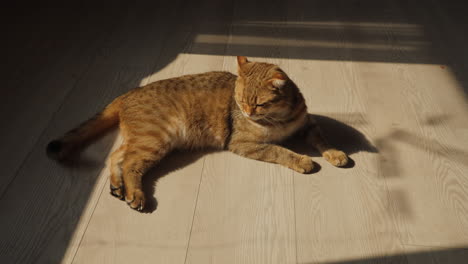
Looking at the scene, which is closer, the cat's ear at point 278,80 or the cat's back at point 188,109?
the cat's ear at point 278,80

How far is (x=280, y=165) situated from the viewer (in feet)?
6.73

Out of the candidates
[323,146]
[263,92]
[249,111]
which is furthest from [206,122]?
[323,146]

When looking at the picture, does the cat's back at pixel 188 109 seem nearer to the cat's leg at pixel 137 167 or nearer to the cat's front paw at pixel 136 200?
the cat's leg at pixel 137 167

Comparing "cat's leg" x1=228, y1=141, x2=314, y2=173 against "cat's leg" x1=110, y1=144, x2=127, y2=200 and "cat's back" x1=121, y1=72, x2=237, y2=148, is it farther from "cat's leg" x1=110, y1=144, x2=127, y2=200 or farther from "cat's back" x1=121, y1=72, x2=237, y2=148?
"cat's leg" x1=110, y1=144, x2=127, y2=200

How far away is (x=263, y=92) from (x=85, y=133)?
3.15 ft

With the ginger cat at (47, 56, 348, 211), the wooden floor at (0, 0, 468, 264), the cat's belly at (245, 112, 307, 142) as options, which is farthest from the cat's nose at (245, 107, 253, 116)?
the wooden floor at (0, 0, 468, 264)

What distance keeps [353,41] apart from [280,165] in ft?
4.67

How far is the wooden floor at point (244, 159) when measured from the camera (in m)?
1.72

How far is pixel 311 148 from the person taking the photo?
216 centimetres

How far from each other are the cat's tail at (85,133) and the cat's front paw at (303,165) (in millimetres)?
986

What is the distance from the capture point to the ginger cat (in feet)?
6.35

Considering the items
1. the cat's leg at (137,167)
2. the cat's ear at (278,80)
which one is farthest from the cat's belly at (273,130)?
the cat's leg at (137,167)

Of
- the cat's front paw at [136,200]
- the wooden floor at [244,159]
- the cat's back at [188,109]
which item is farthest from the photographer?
the cat's back at [188,109]

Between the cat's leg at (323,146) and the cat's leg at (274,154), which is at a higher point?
the cat's leg at (323,146)
